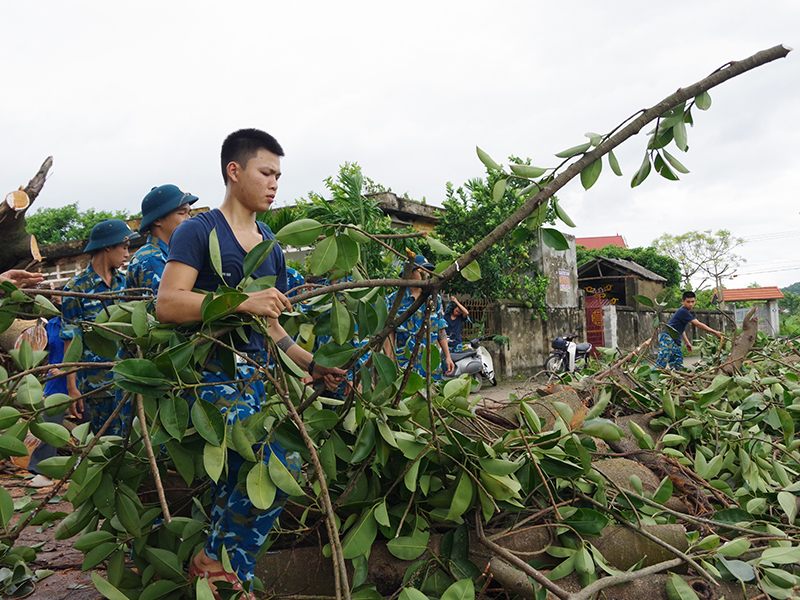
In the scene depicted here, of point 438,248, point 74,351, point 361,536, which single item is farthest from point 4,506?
point 438,248

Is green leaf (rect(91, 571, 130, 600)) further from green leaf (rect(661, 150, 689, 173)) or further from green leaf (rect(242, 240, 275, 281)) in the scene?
green leaf (rect(661, 150, 689, 173))

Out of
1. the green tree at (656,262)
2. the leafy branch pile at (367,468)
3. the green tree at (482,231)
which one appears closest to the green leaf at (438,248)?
the leafy branch pile at (367,468)

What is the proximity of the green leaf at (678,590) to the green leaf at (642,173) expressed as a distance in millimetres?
1142

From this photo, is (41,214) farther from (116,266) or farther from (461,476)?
(461,476)

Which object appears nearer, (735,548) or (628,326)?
(735,548)

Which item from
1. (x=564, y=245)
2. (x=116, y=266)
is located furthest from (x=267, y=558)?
(x=116, y=266)

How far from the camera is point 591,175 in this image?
148 cm

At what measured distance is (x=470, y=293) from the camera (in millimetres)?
11773

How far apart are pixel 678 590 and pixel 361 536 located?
0.92 m

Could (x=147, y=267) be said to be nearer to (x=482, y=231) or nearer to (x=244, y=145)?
(x=244, y=145)

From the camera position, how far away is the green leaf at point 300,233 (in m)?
1.30

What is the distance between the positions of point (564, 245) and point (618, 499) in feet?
3.27

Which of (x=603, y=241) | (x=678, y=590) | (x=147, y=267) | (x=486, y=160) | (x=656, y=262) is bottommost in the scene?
(x=678, y=590)

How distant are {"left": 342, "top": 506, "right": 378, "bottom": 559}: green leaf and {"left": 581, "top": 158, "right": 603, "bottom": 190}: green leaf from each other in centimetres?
107
